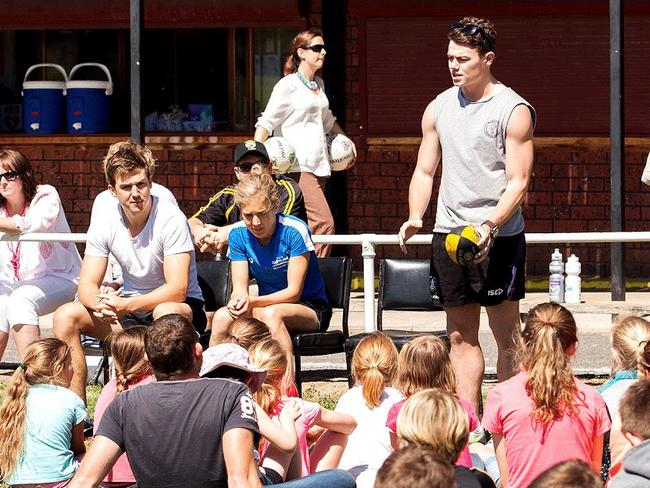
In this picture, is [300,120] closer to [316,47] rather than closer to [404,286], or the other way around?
[316,47]

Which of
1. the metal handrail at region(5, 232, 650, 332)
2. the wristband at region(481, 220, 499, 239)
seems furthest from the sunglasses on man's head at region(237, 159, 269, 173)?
the wristband at region(481, 220, 499, 239)

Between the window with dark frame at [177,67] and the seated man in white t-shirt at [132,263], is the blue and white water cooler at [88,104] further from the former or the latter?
the seated man in white t-shirt at [132,263]

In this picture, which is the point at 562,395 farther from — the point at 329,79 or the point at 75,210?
the point at 75,210

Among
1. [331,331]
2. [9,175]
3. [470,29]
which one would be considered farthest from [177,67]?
[470,29]

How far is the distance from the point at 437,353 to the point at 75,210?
9.04m

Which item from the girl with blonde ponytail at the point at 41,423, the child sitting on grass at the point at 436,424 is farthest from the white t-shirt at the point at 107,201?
the child sitting on grass at the point at 436,424

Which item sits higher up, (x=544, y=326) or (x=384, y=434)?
(x=544, y=326)

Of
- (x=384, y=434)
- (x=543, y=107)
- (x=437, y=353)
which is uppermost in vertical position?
(x=543, y=107)

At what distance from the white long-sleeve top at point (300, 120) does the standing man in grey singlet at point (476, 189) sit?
352cm

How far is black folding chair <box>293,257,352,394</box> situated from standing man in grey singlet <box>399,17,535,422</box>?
3.43ft

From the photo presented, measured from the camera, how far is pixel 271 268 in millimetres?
8352

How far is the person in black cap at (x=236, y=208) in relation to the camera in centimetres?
891

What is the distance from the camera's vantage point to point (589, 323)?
11.7 m

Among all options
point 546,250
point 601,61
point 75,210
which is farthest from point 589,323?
point 75,210
